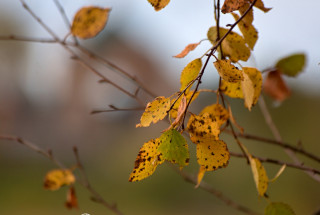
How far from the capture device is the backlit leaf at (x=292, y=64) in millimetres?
792

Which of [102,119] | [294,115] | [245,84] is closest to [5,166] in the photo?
[102,119]

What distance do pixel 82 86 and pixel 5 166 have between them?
4415 millimetres

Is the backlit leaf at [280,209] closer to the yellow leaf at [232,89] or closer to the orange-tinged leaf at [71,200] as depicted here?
the yellow leaf at [232,89]

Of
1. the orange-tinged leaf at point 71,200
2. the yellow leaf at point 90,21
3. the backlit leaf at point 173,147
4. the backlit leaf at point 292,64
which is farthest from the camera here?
the orange-tinged leaf at point 71,200

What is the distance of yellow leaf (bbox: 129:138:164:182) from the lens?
453 millimetres

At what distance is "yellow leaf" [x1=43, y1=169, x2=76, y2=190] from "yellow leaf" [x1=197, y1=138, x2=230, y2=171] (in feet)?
1.63

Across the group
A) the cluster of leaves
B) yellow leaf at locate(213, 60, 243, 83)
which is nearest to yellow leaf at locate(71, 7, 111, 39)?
the cluster of leaves

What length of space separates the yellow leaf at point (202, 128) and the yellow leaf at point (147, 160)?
5 centimetres

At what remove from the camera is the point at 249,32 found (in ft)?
1.83

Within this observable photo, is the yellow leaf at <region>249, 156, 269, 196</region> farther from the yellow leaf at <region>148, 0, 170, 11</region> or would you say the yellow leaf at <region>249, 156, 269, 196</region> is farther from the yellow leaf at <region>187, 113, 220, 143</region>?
the yellow leaf at <region>148, 0, 170, 11</region>

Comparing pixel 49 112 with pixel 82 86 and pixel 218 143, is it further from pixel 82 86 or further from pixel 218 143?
pixel 218 143

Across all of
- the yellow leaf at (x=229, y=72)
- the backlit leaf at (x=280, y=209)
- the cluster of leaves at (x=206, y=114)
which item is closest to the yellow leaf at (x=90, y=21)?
the cluster of leaves at (x=206, y=114)

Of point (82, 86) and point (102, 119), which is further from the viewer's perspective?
point (82, 86)

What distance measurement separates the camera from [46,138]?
10312mm
